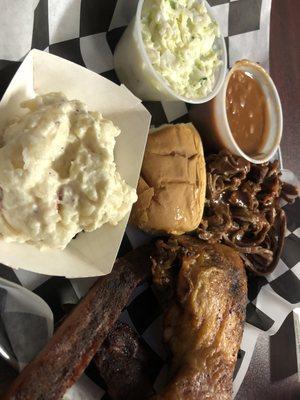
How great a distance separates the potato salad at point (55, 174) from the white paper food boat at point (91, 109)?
0.08 m

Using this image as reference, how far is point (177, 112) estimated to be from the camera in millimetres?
2826

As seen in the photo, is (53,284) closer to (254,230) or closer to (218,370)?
(218,370)

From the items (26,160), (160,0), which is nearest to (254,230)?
(160,0)

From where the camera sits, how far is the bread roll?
2342 mm

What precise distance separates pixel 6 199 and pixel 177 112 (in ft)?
4.48

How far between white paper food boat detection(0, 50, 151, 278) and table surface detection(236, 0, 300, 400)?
1409 mm

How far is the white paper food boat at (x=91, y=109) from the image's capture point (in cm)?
191

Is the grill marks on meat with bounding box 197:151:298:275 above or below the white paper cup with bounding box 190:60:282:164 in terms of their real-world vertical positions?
below

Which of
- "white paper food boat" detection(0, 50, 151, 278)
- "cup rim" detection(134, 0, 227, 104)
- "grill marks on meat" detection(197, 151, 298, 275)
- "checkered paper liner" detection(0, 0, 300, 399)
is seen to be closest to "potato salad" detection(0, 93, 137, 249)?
"white paper food boat" detection(0, 50, 151, 278)

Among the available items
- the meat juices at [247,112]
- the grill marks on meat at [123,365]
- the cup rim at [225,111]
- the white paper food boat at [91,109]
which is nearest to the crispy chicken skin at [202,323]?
the grill marks on meat at [123,365]

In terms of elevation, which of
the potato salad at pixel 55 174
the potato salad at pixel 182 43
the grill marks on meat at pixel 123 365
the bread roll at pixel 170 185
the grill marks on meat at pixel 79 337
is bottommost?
the grill marks on meat at pixel 123 365

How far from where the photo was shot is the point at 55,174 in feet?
5.90

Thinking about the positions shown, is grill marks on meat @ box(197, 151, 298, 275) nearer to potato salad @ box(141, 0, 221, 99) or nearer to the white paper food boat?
potato salad @ box(141, 0, 221, 99)

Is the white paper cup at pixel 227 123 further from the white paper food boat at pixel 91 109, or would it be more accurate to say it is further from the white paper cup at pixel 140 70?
the white paper food boat at pixel 91 109
